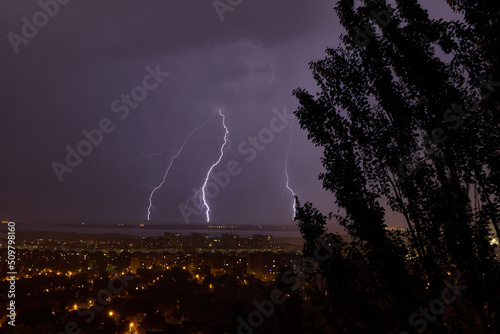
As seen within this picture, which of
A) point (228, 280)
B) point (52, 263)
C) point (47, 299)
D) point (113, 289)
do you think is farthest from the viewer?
point (52, 263)

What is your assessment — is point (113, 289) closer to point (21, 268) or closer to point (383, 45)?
point (21, 268)

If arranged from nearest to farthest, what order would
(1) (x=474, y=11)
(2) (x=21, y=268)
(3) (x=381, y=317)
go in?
(1) (x=474, y=11) < (3) (x=381, y=317) < (2) (x=21, y=268)

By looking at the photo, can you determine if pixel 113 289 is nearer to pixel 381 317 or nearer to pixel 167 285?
pixel 167 285

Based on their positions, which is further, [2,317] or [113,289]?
[113,289]

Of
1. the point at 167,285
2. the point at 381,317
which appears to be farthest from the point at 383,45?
the point at 167,285

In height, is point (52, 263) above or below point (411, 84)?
below

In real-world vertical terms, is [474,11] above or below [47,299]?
above

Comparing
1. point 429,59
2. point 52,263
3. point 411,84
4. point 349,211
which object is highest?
point 429,59

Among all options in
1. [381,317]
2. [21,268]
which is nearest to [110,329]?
[381,317]

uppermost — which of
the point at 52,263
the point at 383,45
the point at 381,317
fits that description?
the point at 383,45
